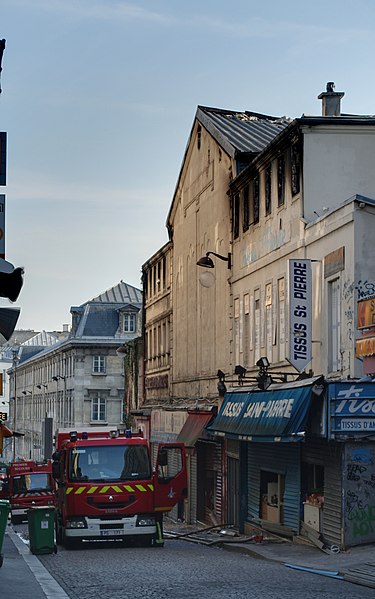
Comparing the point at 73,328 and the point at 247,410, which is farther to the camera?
the point at 73,328

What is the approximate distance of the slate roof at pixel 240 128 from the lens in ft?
122

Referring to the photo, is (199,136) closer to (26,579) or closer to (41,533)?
(41,533)

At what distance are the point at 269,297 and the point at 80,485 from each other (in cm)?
767

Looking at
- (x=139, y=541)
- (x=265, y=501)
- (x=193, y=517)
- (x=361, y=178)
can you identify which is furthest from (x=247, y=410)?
(x=193, y=517)

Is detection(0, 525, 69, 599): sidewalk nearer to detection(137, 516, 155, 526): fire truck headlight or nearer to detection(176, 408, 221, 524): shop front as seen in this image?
detection(137, 516, 155, 526): fire truck headlight

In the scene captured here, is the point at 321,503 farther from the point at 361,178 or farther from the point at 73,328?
the point at 73,328

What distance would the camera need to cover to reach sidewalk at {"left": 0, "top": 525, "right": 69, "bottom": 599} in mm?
16719

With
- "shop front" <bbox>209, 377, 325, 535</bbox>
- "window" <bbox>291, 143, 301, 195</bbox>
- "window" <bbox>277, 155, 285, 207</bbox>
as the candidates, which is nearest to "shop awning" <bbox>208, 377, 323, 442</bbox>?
"shop front" <bbox>209, 377, 325, 535</bbox>

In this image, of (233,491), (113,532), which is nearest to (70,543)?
(113,532)

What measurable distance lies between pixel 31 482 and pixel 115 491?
874 inches

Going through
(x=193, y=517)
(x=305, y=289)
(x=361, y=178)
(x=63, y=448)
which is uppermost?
(x=361, y=178)

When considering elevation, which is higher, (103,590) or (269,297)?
(269,297)

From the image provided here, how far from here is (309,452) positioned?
26.7 metres

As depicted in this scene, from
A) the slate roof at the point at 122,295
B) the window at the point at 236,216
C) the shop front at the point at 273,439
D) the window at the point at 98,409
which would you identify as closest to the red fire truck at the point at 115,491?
the shop front at the point at 273,439
